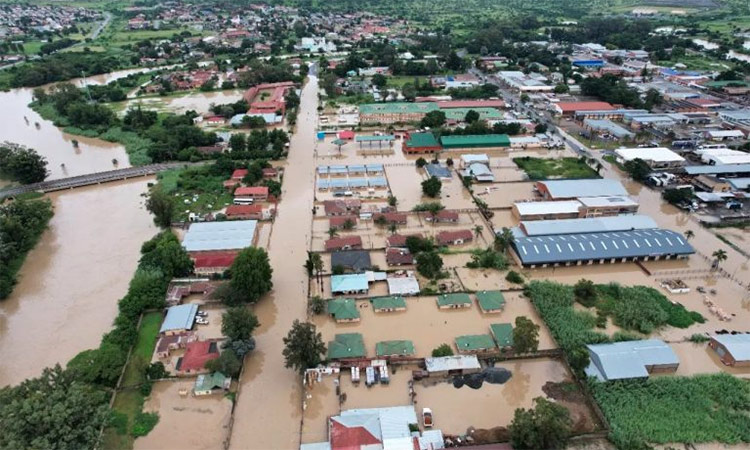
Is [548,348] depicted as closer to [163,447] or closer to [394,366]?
[394,366]

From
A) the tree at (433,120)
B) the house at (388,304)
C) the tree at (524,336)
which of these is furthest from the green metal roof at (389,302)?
the tree at (433,120)

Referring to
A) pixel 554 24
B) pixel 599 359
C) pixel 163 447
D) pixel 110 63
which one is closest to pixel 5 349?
pixel 163 447

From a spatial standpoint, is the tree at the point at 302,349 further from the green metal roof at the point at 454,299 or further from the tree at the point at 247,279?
the green metal roof at the point at 454,299

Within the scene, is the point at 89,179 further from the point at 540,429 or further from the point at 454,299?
the point at 540,429

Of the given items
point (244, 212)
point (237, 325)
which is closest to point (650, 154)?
point (244, 212)

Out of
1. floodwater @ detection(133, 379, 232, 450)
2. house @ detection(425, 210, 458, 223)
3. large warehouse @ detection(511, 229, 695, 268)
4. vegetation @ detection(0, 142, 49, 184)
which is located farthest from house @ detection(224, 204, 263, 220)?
vegetation @ detection(0, 142, 49, 184)
